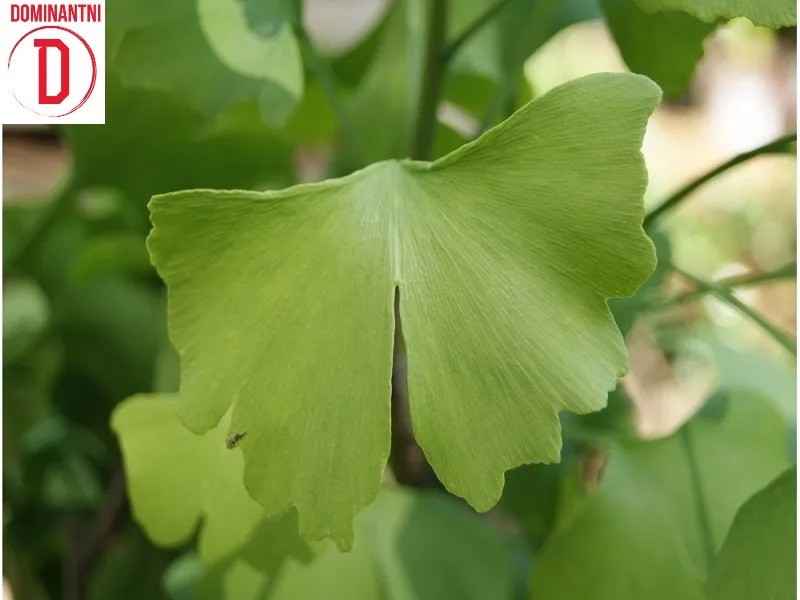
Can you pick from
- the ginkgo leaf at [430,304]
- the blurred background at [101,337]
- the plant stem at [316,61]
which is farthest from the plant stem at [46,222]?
the ginkgo leaf at [430,304]

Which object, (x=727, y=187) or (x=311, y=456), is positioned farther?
(x=727, y=187)

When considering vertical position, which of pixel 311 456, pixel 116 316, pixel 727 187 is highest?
pixel 311 456

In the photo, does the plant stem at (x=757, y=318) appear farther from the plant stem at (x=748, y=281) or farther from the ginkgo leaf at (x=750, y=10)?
the ginkgo leaf at (x=750, y=10)

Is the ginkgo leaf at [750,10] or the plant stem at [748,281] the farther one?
the plant stem at [748,281]

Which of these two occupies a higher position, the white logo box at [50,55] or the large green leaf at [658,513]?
the white logo box at [50,55]

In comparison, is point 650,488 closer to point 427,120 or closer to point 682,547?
point 682,547

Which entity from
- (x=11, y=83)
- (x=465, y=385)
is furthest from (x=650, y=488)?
(x=11, y=83)

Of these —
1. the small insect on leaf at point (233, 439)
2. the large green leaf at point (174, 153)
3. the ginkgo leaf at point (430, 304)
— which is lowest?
the large green leaf at point (174, 153)
